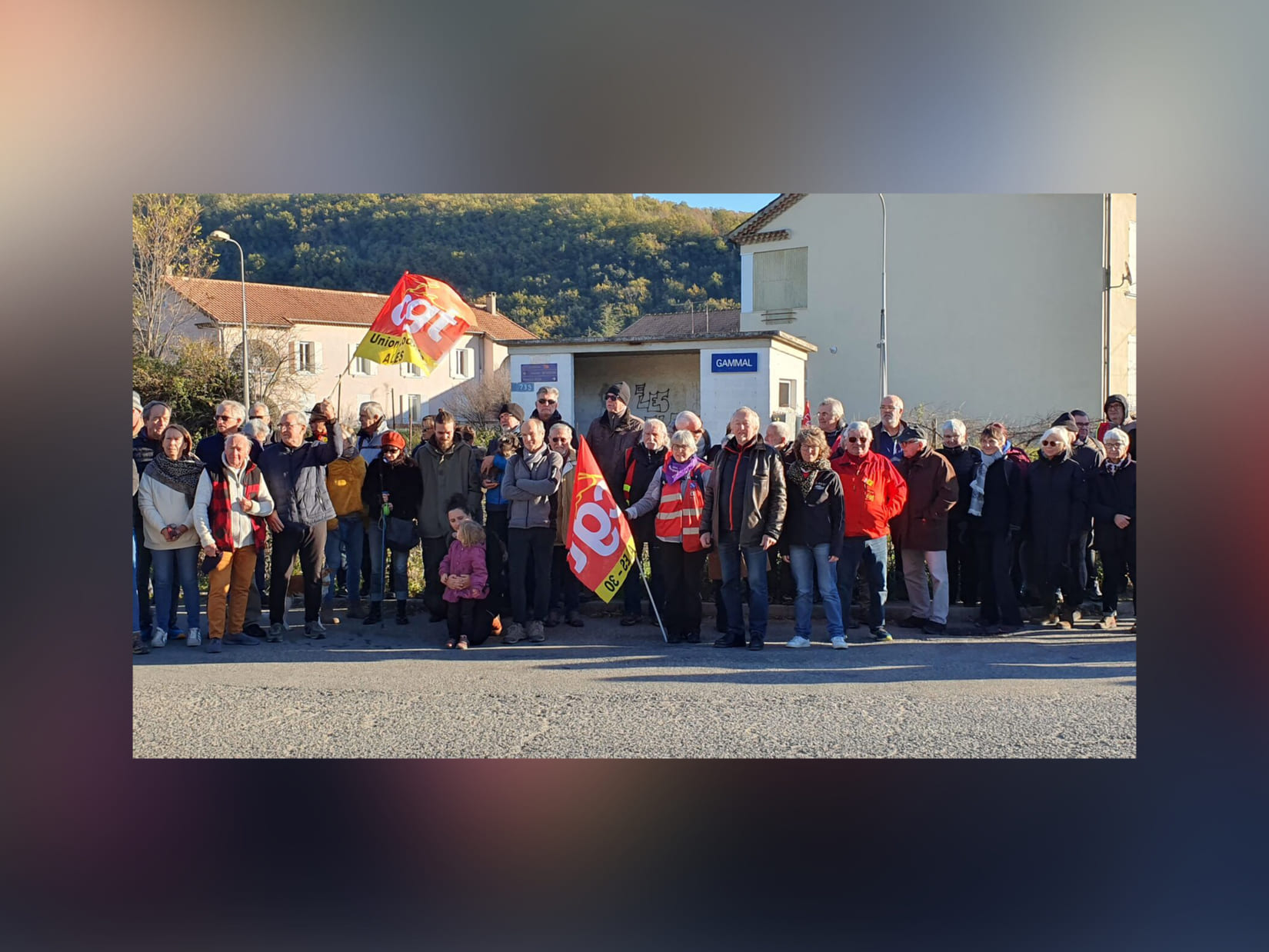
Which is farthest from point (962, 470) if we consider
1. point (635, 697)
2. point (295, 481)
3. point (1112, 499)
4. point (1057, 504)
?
point (295, 481)

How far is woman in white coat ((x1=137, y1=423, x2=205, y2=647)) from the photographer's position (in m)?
6.27

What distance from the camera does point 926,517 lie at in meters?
6.75

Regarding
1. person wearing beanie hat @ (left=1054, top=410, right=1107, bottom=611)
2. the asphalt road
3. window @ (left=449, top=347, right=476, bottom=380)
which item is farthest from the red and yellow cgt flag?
window @ (left=449, top=347, right=476, bottom=380)

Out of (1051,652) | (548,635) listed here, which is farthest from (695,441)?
(1051,652)

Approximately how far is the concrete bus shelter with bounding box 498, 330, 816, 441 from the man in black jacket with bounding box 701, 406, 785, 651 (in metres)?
0.38

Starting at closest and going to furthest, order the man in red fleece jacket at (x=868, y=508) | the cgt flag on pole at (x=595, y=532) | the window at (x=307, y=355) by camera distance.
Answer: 1. the cgt flag on pole at (x=595, y=532)
2. the man in red fleece jacket at (x=868, y=508)
3. the window at (x=307, y=355)

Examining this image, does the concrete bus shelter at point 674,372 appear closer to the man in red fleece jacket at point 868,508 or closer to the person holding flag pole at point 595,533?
the man in red fleece jacket at point 868,508

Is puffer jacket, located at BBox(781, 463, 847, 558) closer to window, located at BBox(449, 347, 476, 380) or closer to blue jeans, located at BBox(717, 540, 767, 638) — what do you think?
blue jeans, located at BBox(717, 540, 767, 638)

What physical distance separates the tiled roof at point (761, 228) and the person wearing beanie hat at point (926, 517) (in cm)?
156

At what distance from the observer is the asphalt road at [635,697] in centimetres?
464

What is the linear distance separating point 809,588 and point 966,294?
Answer: 6.71 feet

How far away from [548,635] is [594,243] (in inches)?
707

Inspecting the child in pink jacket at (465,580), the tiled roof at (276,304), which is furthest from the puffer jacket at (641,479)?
the tiled roof at (276,304)
